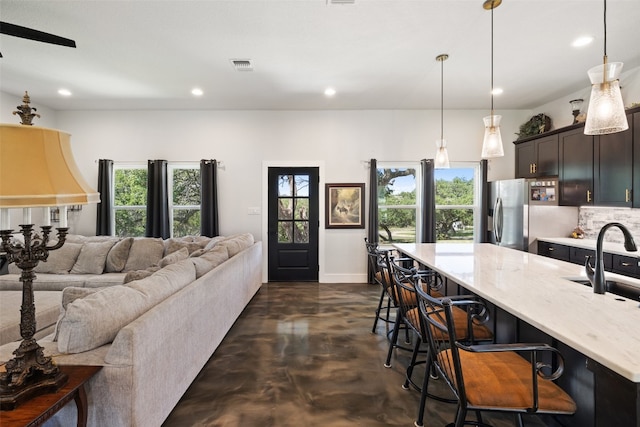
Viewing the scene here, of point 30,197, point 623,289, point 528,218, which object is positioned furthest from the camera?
point 528,218

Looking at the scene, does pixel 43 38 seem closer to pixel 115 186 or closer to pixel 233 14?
pixel 233 14

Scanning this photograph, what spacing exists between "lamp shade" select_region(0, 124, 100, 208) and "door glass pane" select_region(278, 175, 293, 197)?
14.4 ft

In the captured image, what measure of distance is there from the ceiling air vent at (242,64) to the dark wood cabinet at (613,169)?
4246 millimetres

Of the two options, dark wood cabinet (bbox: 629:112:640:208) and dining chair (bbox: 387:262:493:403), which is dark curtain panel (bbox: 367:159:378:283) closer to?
dining chair (bbox: 387:262:493:403)

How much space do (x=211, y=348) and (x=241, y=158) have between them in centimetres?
352

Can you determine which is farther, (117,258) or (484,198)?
(484,198)

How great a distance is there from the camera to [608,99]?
1820 millimetres

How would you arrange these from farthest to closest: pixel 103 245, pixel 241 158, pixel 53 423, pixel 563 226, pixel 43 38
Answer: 1. pixel 241 158
2. pixel 563 226
3. pixel 103 245
4. pixel 43 38
5. pixel 53 423

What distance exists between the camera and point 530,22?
284 cm

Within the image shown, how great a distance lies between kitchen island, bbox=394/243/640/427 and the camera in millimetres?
1042

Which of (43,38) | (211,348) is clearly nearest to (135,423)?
(211,348)

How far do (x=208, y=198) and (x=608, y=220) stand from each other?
580 centimetres

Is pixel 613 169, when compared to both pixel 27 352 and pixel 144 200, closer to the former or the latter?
pixel 27 352

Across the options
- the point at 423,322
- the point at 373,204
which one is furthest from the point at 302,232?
the point at 423,322
